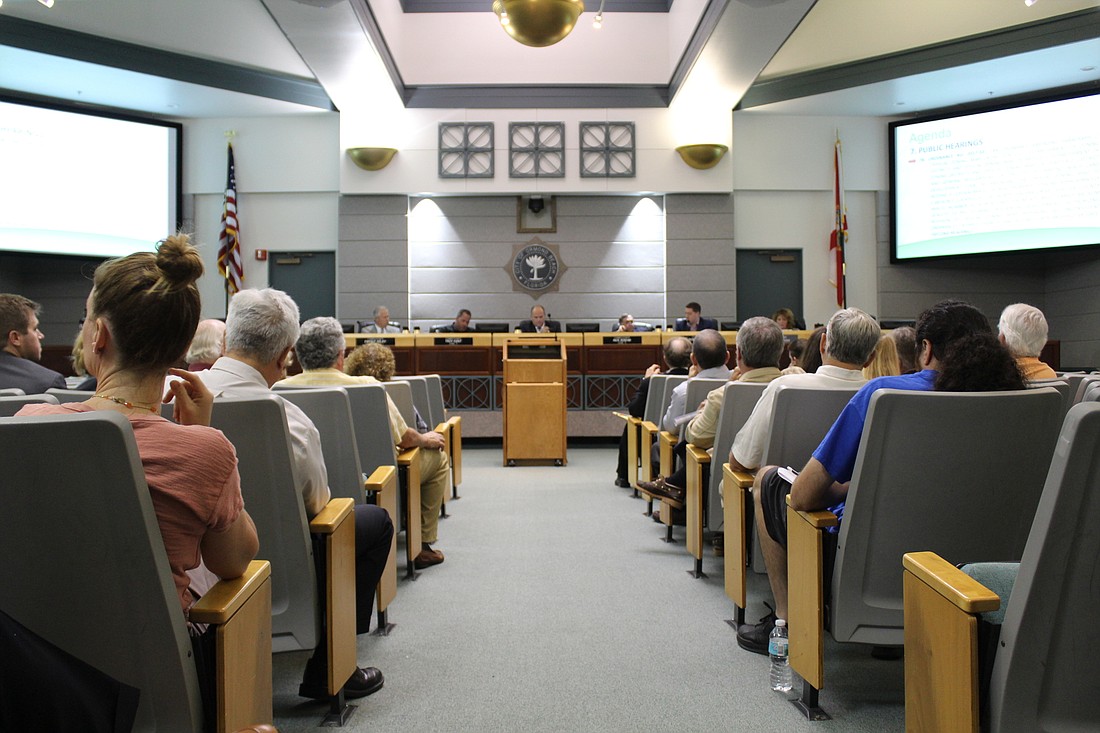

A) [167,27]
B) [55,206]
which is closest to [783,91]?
[167,27]

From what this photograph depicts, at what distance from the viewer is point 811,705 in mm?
2154

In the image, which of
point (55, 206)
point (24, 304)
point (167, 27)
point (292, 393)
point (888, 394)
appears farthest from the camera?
point (55, 206)

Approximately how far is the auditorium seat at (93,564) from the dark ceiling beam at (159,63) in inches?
334

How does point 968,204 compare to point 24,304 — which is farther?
point 968,204

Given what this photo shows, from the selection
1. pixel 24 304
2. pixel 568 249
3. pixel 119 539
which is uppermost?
pixel 568 249

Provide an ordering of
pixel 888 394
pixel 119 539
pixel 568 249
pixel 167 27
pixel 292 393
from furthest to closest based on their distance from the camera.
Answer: pixel 568 249 → pixel 167 27 → pixel 292 393 → pixel 888 394 → pixel 119 539

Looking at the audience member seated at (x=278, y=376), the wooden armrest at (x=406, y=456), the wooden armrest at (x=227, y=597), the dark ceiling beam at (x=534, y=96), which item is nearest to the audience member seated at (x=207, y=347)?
the wooden armrest at (x=406, y=456)

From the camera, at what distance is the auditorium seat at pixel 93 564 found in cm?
111

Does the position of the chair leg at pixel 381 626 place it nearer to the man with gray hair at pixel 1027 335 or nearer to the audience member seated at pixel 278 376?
the audience member seated at pixel 278 376

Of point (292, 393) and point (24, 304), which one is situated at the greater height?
point (24, 304)

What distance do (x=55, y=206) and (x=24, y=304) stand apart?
6845 millimetres

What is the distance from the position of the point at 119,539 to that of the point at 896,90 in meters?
10.0

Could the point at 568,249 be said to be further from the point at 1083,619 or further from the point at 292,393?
the point at 1083,619

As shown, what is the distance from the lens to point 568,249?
34.9 ft
